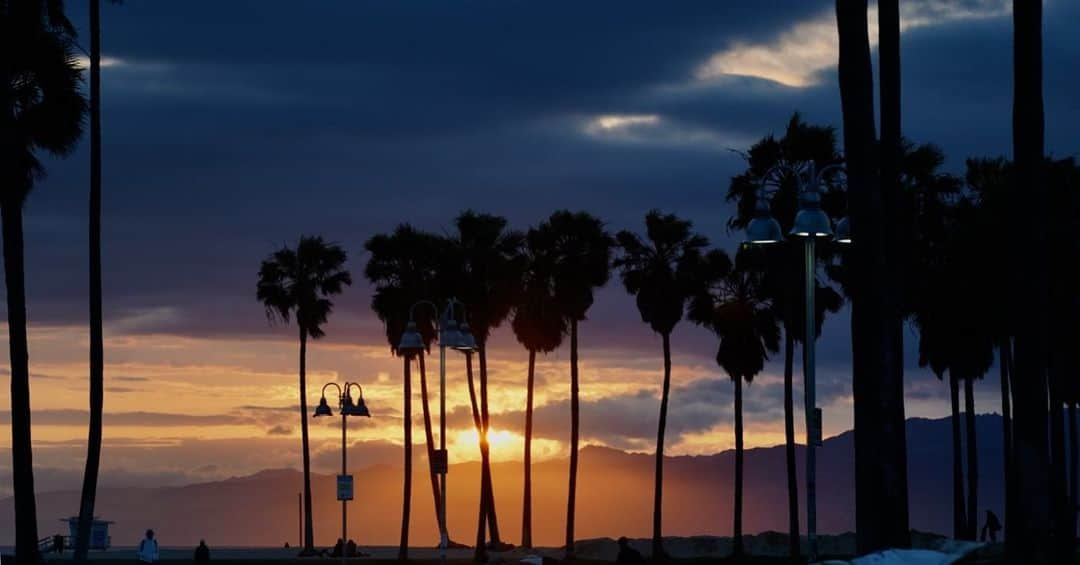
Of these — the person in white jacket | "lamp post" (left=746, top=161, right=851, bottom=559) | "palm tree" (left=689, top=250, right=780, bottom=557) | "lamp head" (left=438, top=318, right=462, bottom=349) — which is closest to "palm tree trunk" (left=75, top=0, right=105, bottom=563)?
"lamp head" (left=438, top=318, right=462, bottom=349)

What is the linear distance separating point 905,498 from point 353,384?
144ft

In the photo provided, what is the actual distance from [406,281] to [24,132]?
165 feet

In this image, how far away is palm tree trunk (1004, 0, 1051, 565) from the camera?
1068 inches

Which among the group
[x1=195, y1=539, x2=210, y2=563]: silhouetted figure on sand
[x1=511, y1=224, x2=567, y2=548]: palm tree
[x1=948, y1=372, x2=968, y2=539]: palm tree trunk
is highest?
[x1=511, y1=224, x2=567, y2=548]: palm tree

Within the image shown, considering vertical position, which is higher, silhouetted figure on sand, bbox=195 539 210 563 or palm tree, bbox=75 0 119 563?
palm tree, bbox=75 0 119 563

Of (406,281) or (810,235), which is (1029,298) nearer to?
(810,235)

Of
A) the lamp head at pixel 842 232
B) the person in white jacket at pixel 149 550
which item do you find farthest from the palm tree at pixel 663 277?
the lamp head at pixel 842 232

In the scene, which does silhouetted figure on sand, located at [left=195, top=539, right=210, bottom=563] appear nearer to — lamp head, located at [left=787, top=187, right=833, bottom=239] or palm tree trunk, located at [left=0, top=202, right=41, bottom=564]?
palm tree trunk, located at [left=0, top=202, right=41, bottom=564]

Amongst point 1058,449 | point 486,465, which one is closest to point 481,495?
point 486,465

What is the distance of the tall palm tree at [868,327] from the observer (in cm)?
2872

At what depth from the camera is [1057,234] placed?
211 ft

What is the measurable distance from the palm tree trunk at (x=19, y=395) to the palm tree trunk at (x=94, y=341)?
1257 mm

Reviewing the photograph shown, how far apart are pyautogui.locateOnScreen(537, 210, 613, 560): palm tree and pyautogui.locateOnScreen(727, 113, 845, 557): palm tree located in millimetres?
12492

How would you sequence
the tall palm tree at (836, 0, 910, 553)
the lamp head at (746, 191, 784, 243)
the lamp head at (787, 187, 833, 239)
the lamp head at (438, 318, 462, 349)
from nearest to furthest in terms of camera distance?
the tall palm tree at (836, 0, 910, 553), the lamp head at (787, 187, 833, 239), the lamp head at (746, 191, 784, 243), the lamp head at (438, 318, 462, 349)
